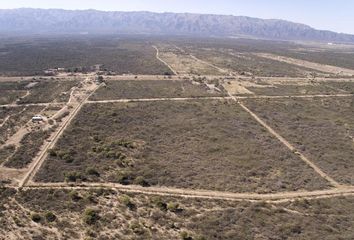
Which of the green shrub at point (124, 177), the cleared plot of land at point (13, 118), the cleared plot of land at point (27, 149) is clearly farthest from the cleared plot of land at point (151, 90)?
the green shrub at point (124, 177)

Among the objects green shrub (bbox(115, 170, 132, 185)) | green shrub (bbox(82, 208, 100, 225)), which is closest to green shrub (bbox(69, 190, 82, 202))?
green shrub (bbox(82, 208, 100, 225))

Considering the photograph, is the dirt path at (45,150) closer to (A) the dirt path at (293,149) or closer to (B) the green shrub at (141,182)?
(B) the green shrub at (141,182)

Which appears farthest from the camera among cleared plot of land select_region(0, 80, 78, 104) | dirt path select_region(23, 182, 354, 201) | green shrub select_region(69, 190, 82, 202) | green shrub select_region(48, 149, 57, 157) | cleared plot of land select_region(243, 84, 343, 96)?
cleared plot of land select_region(243, 84, 343, 96)

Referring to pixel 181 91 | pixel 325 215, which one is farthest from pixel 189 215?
pixel 181 91

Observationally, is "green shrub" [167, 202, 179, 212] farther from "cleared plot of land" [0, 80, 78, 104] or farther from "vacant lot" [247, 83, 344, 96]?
"vacant lot" [247, 83, 344, 96]

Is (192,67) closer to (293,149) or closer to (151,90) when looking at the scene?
(151,90)

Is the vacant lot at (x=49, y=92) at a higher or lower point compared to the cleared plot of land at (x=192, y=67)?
lower
